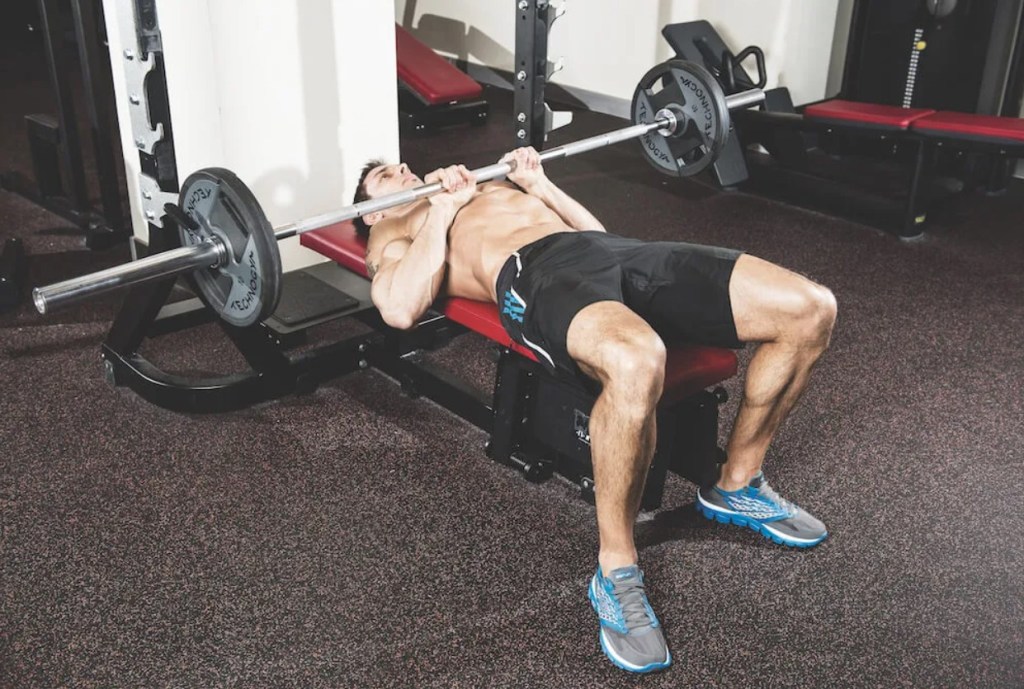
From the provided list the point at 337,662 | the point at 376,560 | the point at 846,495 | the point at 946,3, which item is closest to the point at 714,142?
the point at 846,495

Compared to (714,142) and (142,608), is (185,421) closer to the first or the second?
(142,608)

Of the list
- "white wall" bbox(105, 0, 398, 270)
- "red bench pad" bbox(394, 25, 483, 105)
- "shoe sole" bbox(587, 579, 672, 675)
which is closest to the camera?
"shoe sole" bbox(587, 579, 672, 675)

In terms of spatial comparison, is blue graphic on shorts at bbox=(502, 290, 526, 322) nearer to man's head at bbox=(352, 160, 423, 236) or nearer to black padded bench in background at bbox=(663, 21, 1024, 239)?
man's head at bbox=(352, 160, 423, 236)

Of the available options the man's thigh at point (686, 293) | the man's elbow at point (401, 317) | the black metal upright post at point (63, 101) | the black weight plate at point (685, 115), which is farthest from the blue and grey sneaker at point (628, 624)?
the black metal upright post at point (63, 101)

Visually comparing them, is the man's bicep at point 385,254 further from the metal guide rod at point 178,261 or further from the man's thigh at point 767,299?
the man's thigh at point 767,299

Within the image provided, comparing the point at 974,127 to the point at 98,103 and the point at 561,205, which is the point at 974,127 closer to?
the point at 561,205

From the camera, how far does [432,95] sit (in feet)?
16.2

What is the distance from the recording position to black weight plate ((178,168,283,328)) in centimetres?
188

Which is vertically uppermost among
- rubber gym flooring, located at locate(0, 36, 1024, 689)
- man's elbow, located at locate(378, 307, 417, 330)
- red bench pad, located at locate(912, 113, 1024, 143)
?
red bench pad, located at locate(912, 113, 1024, 143)

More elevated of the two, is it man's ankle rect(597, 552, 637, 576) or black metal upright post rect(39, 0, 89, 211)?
Answer: black metal upright post rect(39, 0, 89, 211)

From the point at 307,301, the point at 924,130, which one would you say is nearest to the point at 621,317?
the point at 307,301

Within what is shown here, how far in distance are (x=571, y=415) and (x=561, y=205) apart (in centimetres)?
57

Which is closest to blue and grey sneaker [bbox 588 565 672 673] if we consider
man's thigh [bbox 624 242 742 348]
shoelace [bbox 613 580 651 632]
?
shoelace [bbox 613 580 651 632]

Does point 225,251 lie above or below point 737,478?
above
